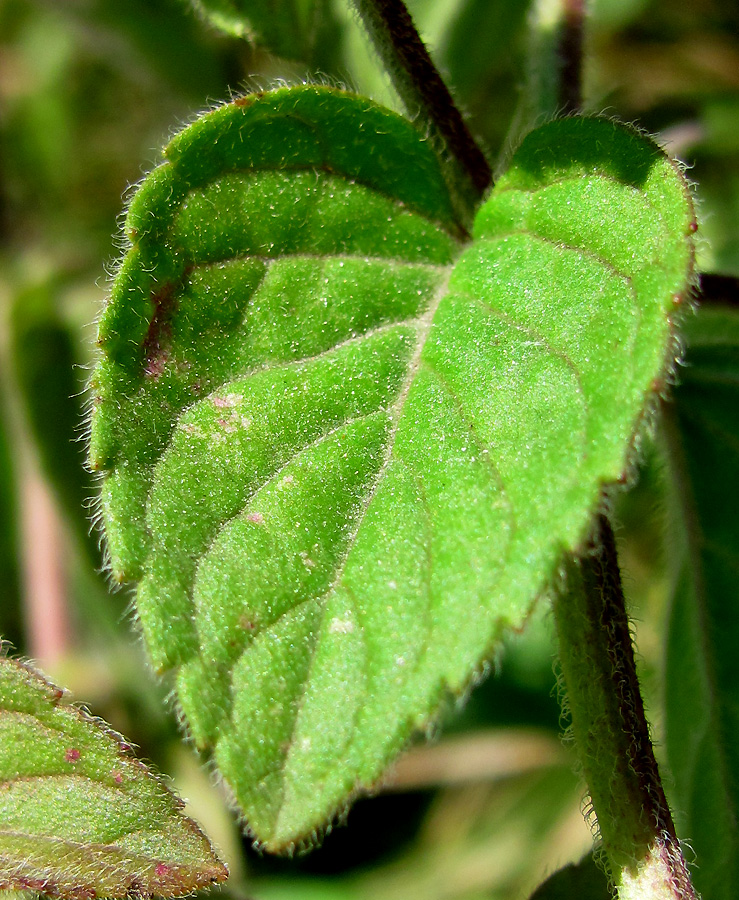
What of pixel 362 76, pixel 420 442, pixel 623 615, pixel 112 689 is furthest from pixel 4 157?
pixel 623 615

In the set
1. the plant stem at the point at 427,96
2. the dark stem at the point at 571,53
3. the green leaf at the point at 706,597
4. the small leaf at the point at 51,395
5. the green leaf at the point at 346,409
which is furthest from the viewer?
the small leaf at the point at 51,395

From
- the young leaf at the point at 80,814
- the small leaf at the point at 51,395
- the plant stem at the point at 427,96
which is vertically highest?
the plant stem at the point at 427,96

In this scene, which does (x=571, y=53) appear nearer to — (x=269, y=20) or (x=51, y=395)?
(x=269, y=20)

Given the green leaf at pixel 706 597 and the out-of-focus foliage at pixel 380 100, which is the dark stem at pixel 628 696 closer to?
the green leaf at pixel 706 597

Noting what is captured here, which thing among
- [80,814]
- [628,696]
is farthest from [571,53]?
[80,814]

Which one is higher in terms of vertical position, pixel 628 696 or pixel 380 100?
pixel 380 100

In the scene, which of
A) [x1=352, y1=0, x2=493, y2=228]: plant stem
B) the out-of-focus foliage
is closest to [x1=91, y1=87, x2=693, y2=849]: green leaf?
[x1=352, y1=0, x2=493, y2=228]: plant stem

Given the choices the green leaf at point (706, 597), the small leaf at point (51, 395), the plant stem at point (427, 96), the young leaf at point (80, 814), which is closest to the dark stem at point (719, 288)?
the green leaf at point (706, 597)
